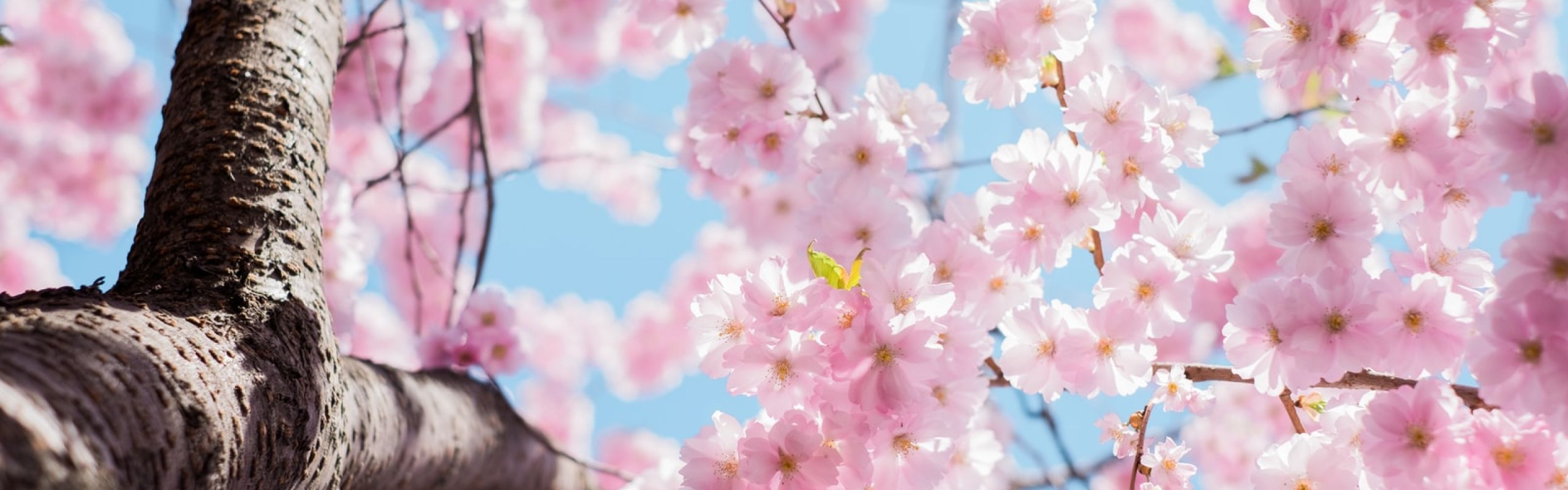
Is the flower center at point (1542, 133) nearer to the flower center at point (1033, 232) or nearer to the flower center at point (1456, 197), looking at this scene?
the flower center at point (1456, 197)

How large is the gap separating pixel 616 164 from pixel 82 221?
7.12 feet

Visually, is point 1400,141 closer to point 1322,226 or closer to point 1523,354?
point 1322,226

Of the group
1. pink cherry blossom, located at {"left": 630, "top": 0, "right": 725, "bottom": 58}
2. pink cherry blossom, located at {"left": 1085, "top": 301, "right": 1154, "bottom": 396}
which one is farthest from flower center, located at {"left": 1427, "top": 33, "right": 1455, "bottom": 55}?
pink cherry blossom, located at {"left": 630, "top": 0, "right": 725, "bottom": 58}

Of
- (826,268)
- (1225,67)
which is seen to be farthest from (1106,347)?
(1225,67)

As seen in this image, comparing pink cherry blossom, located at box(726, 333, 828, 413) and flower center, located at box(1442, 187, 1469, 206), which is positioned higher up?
pink cherry blossom, located at box(726, 333, 828, 413)

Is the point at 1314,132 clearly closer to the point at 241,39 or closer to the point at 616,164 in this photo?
the point at 241,39

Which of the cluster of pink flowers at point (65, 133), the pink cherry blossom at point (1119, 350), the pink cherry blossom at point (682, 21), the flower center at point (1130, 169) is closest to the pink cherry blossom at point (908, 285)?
the pink cherry blossom at point (1119, 350)

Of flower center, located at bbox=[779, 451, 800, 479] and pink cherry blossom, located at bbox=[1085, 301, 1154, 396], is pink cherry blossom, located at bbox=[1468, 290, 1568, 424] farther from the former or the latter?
flower center, located at bbox=[779, 451, 800, 479]

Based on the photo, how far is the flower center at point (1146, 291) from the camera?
119cm

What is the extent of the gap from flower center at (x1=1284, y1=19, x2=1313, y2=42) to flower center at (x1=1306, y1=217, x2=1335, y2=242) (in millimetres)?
224

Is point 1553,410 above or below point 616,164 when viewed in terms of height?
below

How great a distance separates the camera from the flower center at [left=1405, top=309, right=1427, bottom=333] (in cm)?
101

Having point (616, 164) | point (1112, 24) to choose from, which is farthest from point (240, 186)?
point (1112, 24)

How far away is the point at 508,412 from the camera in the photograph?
68.5 inches
